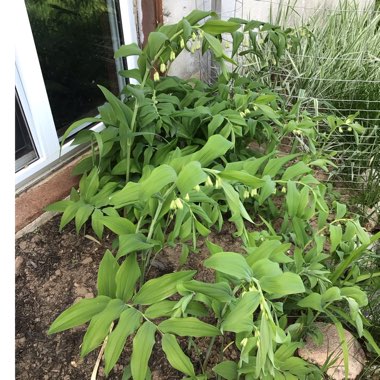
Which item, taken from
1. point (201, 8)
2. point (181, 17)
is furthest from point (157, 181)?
point (201, 8)

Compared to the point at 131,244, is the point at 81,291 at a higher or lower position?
lower

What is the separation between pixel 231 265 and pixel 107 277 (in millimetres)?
289

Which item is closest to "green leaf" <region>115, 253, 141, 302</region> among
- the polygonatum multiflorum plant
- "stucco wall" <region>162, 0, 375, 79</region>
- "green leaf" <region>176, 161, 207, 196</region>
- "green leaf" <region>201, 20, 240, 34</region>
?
the polygonatum multiflorum plant

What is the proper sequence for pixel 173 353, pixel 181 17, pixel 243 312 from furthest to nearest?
pixel 181 17 → pixel 173 353 → pixel 243 312

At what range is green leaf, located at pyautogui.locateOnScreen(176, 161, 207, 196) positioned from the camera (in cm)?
78

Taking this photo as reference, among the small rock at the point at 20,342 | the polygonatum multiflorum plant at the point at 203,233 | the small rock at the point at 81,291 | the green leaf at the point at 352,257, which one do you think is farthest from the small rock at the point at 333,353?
the small rock at the point at 20,342

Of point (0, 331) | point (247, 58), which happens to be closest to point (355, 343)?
point (0, 331)

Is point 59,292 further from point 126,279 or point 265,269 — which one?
point 265,269

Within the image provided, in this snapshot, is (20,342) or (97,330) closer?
(97,330)

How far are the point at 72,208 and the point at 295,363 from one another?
740 millimetres

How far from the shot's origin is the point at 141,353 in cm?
83

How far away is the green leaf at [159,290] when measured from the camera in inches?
35.3

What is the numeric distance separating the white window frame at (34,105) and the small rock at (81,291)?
372 millimetres

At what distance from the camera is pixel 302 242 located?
1.26m
